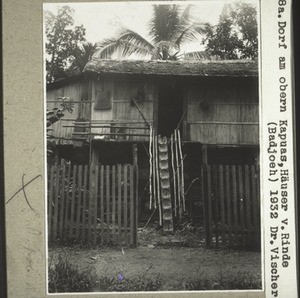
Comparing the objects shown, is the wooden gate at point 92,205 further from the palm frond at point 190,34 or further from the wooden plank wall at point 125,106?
the palm frond at point 190,34

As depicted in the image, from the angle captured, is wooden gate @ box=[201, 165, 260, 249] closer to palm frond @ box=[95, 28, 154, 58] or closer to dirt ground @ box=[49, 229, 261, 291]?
dirt ground @ box=[49, 229, 261, 291]

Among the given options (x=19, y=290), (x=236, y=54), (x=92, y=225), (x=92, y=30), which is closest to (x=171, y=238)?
(x=92, y=225)

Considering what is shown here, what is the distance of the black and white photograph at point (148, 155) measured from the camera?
2295mm

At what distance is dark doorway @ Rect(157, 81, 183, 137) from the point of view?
8.04 ft

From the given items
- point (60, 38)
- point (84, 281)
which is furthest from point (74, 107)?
point (84, 281)

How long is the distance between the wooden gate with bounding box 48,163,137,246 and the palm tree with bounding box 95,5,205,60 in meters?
0.72

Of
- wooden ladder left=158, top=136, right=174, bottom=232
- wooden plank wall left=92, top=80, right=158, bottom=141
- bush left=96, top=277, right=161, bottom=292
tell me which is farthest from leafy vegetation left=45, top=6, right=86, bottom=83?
bush left=96, top=277, right=161, bottom=292

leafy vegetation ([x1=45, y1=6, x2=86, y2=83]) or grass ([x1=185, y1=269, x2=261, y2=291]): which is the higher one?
leafy vegetation ([x1=45, y1=6, x2=86, y2=83])

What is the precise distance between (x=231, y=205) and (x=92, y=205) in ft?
2.84

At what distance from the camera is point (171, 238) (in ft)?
7.79

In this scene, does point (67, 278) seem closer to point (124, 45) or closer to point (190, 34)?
point (124, 45)

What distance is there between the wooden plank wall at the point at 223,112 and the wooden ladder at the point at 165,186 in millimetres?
169

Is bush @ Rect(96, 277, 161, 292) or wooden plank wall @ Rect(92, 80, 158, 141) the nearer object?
bush @ Rect(96, 277, 161, 292)

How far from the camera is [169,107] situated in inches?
101
